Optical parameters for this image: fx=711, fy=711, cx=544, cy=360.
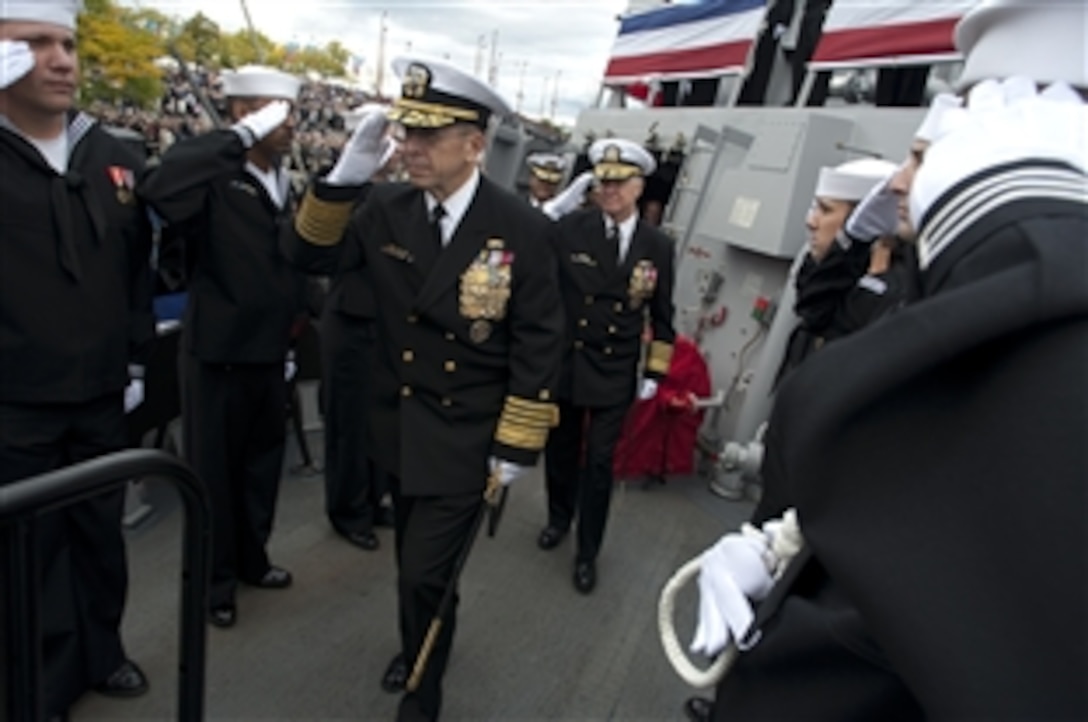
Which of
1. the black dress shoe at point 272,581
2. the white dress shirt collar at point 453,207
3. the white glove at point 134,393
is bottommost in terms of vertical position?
the black dress shoe at point 272,581

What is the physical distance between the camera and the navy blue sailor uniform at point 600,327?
132 inches

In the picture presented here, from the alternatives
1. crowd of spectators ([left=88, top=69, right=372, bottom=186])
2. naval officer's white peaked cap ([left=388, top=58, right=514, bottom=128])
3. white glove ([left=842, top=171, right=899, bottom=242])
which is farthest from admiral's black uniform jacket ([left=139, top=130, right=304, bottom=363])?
crowd of spectators ([left=88, top=69, right=372, bottom=186])

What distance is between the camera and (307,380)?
486 centimetres

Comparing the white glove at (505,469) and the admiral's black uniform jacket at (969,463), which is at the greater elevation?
the admiral's black uniform jacket at (969,463)

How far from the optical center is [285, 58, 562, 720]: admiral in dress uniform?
7.15ft

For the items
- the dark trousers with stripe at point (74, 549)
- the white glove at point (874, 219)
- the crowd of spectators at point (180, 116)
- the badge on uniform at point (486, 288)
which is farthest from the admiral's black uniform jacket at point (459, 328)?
the crowd of spectators at point (180, 116)

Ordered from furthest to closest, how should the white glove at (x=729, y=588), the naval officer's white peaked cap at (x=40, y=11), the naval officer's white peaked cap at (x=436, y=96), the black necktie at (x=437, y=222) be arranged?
the black necktie at (x=437, y=222), the naval officer's white peaked cap at (x=436, y=96), the naval officer's white peaked cap at (x=40, y=11), the white glove at (x=729, y=588)

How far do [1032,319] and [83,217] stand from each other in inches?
91.0

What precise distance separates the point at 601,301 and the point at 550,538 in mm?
1254

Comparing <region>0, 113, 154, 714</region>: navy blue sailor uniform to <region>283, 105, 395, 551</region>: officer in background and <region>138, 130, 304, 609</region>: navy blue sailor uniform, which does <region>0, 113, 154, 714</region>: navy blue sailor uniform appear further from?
<region>283, 105, 395, 551</region>: officer in background

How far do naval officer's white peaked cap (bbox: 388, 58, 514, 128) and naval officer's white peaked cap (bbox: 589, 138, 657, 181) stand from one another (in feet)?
4.32

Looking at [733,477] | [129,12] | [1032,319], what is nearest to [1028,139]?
[1032,319]

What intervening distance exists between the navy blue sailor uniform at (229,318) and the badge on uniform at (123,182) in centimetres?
3

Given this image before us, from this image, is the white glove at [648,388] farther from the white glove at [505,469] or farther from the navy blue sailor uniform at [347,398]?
the white glove at [505,469]
